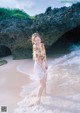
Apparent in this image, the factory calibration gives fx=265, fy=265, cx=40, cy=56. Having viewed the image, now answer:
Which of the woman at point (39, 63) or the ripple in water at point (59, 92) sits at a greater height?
the woman at point (39, 63)

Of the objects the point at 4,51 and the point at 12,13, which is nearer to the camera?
the point at 4,51

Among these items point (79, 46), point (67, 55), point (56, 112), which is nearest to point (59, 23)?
point (67, 55)

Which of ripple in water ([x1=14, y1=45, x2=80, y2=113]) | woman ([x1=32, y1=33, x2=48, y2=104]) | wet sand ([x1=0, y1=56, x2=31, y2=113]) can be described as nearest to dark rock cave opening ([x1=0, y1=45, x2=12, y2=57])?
wet sand ([x1=0, y1=56, x2=31, y2=113])

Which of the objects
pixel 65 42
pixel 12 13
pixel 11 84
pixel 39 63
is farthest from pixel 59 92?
pixel 12 13

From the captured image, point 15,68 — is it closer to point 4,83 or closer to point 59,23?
point 4,83

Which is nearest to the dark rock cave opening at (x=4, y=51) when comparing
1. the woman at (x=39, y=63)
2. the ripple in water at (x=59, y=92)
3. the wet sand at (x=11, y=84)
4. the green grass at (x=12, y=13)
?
the wet sand at (x=11, y=84)

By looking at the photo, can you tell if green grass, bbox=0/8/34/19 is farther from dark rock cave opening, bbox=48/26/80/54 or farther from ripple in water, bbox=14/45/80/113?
ripple in water, bbox=14/45/80/113

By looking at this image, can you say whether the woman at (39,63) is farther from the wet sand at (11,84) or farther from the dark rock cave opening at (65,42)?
the dark rock cave opening at (65,42)

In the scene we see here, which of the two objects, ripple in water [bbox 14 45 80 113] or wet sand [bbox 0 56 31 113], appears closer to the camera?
ripple in water [bbox 14 45 80 113]

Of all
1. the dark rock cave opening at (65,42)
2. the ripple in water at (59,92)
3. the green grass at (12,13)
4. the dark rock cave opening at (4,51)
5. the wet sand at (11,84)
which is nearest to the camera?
the ripple in water at (59,92)

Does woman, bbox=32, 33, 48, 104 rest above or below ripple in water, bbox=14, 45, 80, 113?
above

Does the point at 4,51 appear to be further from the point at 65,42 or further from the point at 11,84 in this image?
the point at 11,84

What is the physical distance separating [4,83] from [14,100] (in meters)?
1.34

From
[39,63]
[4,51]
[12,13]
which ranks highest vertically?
[12,13]
